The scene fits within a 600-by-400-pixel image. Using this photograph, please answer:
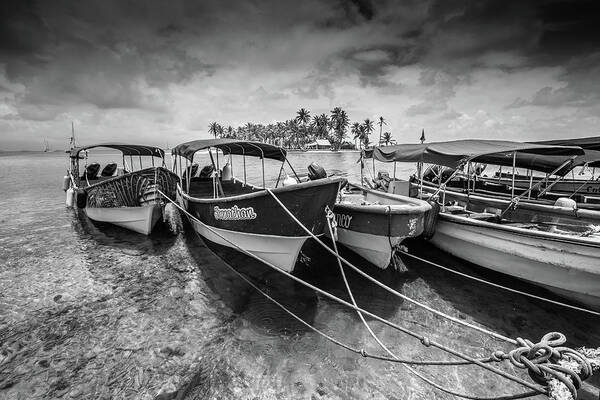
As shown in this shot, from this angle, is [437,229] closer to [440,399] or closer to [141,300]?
[440,399]

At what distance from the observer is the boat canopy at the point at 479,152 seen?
731 centimetres

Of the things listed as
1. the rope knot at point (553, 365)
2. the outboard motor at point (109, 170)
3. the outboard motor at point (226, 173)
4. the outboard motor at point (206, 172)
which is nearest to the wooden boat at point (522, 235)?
the rope knot at point (553, 365)

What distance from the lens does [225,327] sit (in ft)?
16.7

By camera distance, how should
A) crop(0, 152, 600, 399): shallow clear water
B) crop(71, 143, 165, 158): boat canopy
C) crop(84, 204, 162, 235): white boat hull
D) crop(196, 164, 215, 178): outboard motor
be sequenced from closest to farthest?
crop(0, 152, 600, 399): shallow clear water
crop(84, 204, 162, 235): white boat hull
crop(71, 143, 165, 158): boat canopy
crop(196, 164, 215, 178): outboard motor

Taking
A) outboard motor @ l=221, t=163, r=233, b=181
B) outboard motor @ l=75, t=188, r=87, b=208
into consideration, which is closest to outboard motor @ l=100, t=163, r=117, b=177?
outboard motor @ l=75, t=188, r=87, b=208

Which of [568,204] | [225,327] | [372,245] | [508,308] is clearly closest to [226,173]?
[372,245]

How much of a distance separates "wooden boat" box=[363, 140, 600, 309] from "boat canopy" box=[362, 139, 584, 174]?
0.8 inches

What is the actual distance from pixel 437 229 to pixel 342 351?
17.9 feet

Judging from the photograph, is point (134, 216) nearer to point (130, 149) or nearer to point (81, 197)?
point (81, 197)

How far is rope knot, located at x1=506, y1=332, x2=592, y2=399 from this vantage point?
188 centimetres

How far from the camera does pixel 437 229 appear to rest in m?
8.44

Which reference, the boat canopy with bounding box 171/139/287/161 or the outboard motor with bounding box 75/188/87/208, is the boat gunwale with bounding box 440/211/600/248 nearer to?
the boat canopy with bounding box 171/139/287/161

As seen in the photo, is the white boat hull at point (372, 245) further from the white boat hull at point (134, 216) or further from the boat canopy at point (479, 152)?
the white boat hull at point (134, 216)

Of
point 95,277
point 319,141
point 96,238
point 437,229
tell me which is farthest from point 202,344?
point 319,141
